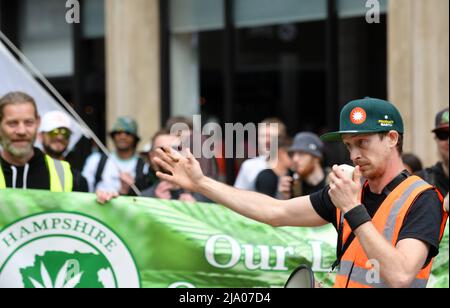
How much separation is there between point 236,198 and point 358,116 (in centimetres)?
80

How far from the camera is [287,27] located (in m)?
11.8

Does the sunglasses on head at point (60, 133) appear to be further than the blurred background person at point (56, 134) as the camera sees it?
Yes

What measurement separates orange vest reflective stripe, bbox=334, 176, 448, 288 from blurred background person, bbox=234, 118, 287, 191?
4.60 metres

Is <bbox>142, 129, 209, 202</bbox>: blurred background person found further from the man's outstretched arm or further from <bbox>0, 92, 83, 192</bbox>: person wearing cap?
the man's outstretched arm

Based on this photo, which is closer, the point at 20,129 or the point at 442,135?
the point at 20,129

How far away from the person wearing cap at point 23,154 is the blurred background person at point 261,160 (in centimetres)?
298

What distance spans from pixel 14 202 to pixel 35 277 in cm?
46

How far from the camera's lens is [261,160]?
9.09 m

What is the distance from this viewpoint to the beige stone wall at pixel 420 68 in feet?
31.6

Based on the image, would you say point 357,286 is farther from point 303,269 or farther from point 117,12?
point 117,12

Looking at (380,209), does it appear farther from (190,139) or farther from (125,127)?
(125,127)

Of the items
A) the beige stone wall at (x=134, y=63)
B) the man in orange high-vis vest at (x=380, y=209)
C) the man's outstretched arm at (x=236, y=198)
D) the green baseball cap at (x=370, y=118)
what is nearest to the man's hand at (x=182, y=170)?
the man's outstretched arm at (x=236, y=198)

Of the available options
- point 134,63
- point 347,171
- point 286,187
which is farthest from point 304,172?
point 134,63

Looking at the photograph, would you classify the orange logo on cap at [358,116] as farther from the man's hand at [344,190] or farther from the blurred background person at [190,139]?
the blurred background person at [190,139]
